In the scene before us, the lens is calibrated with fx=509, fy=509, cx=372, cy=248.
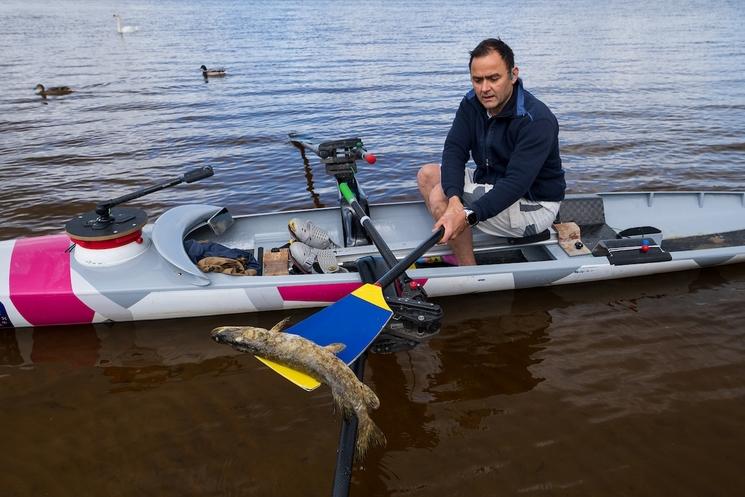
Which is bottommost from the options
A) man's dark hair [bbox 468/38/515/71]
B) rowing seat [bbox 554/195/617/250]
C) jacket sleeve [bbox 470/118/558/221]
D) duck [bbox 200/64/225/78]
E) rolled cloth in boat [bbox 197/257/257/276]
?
rowing seat [bbox 554/195/617/250]

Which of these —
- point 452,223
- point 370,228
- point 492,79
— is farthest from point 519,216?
point 370,228

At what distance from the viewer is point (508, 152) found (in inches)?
176

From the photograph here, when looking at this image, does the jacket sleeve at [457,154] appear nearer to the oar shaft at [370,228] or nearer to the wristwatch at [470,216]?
the wristwatch at [470,216]

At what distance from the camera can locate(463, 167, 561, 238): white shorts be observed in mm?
4691

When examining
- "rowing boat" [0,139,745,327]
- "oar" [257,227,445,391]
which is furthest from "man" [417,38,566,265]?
"oar" [257,227,445,391]

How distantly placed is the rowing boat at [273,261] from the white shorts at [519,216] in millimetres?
325

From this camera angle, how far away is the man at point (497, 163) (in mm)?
4051

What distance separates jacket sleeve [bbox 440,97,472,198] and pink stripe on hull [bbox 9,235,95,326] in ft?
11.0

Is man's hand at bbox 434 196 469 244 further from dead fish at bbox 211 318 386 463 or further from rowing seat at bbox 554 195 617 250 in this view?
rowing seat at bbox 554 195 617 250

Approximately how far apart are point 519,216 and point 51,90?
52.7 feet

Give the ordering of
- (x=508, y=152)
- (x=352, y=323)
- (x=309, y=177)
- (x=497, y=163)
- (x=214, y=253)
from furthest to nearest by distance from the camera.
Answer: (x=309, y=177), (x=214, y=253), (x=497, y=163), (x=508, y=152), (x=352, y=323)

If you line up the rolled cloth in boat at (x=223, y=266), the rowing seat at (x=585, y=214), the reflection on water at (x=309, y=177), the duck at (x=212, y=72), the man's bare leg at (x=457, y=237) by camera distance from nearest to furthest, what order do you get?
the rolled cloth in boat at (x=223, y=266), the man's bare leg at (x=457, y=237), the rowing seat at (x=585, y=214), the reflection on water at (x=309, y=177), the duck at (x=212, y=72)

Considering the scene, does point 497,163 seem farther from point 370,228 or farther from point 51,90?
point 51,90

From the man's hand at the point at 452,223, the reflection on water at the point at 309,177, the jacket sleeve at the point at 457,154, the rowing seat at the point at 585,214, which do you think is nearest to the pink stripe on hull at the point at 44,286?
the man's hand at the point at 452,223
